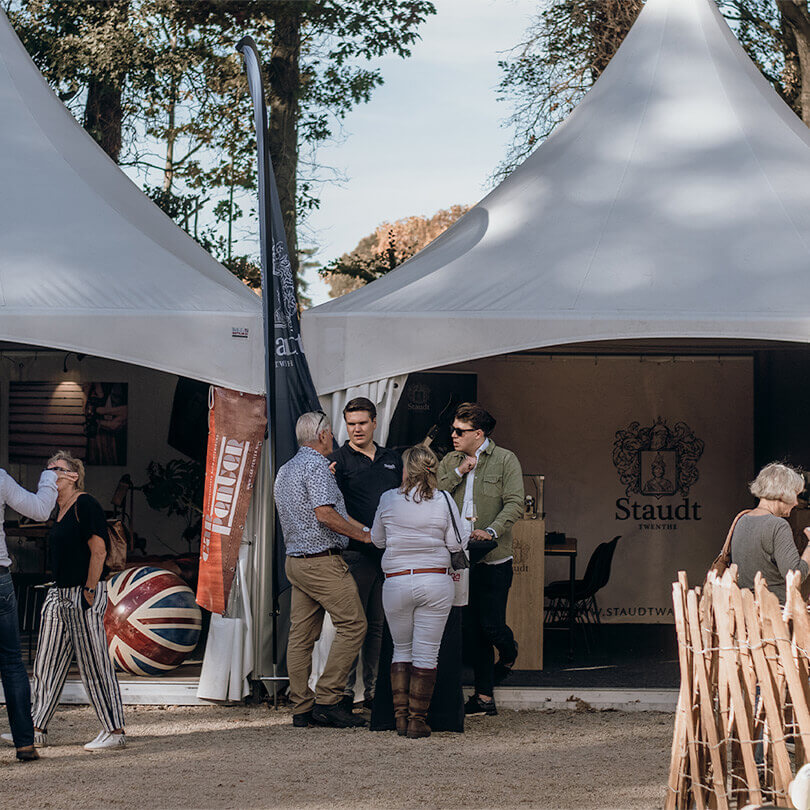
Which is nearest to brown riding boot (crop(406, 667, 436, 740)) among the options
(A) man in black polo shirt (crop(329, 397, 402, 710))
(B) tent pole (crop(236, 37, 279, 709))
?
(A) man in black polo shirt (crop(329, 397, 402, 710))

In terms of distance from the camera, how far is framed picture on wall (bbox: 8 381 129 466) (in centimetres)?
→ 966

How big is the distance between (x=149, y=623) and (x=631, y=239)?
328 cm

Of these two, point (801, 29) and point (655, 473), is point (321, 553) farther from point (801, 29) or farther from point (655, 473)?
point (801, 29)

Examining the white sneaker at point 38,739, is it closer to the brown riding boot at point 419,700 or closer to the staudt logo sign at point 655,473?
the brown riding boot at point 419,700

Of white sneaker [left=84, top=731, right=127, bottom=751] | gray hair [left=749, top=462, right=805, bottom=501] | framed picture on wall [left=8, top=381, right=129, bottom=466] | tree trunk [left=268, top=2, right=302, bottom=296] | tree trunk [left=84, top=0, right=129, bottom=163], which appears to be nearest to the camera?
gray hair [left=749, top=462, right=805, bottom=501]

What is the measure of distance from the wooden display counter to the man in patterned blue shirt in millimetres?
1483

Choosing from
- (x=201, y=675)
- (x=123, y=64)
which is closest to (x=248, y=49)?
(x=201, y=675)

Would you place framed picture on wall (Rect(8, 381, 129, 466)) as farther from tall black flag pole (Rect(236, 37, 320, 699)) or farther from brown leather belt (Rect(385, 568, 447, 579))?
brown leather belt (Rect(385, 568, 447, 579))

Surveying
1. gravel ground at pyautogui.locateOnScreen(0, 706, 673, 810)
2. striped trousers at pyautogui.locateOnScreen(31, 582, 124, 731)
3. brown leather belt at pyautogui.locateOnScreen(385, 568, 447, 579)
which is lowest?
gravel ground at pyautogui.locateOnScreen(0, 706, 673, 810)

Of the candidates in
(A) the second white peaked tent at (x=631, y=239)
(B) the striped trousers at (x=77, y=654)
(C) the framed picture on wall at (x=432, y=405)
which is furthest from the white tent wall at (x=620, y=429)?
(B) the striped trousers at (x=77, y=654)

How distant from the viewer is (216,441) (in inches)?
246

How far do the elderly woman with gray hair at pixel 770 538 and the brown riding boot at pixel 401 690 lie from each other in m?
1.57

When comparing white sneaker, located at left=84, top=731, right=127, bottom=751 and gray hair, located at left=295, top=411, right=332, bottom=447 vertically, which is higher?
gray hair, located at left=295, top=411, right=332, bottom=447

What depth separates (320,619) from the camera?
577cm
